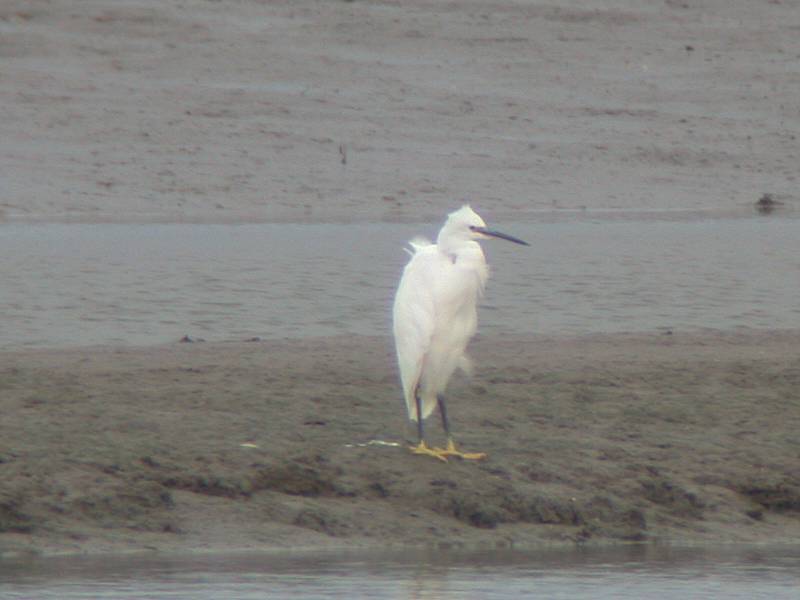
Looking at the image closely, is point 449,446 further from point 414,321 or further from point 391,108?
point 391,108

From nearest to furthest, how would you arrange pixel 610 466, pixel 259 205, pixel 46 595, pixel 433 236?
pixel 46 595 → pixel 610 466 → pixel 433 236 → pixel 259 205

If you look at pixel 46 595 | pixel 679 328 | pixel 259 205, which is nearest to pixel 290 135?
pixel 259 205

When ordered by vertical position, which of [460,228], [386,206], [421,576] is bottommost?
[386,206]

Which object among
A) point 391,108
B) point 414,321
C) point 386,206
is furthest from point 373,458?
point 391,108

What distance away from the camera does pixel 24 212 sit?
14.8m

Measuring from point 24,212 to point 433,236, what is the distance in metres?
3.32

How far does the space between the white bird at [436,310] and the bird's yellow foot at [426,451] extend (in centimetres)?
13

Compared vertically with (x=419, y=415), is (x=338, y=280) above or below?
below

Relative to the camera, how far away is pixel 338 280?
→ 481 inches

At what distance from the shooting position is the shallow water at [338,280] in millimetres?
10750

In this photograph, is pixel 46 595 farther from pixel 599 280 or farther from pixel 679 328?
pixel 599 280

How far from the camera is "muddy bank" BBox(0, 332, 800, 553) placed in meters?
6.46

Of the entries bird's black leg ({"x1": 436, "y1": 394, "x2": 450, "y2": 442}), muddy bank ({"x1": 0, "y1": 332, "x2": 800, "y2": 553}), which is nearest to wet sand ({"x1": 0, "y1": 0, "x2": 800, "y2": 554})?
muddy bank ({"x1": 0, "y1": 332, "x2": 800, "y2": 553})

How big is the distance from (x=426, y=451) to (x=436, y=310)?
68cm
